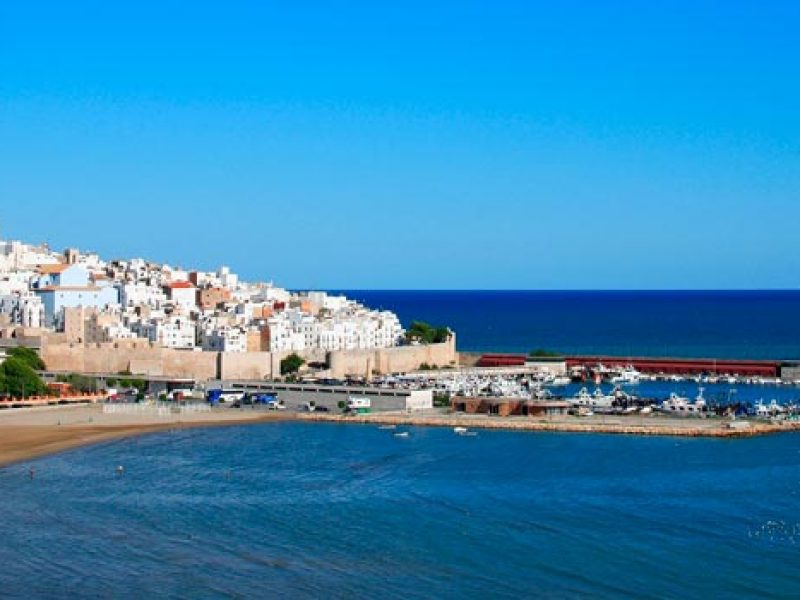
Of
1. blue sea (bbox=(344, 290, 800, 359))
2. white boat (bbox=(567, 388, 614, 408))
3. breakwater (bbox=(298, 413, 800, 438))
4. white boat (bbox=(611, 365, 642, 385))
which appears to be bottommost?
breakwater (bbox=(298, 413, 800, 438))

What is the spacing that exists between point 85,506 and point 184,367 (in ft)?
68.8

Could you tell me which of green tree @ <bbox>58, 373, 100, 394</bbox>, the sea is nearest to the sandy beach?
the sea

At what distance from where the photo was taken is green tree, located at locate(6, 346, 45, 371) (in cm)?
3956

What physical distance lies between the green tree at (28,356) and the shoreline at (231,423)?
4715 millimetres

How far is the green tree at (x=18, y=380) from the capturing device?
3559 centimetres

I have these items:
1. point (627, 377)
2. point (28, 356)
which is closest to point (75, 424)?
point (28, 356)

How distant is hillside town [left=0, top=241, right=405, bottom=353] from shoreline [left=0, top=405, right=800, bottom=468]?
9685 mm

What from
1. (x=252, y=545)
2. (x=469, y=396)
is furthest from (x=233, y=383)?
(x=252, y=545)

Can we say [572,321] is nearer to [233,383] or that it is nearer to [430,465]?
[233,383]

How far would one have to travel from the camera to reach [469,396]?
1442 inches

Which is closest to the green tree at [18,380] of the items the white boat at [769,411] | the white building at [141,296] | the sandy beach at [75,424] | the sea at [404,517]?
the sandy beach at [75,424]

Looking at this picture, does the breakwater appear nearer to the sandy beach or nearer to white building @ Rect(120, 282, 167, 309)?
the sandy beach

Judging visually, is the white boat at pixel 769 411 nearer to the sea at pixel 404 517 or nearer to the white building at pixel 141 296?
the sea at pixel 404 517

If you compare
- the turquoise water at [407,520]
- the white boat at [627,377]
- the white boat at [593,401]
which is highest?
the white boat at [627,377]
